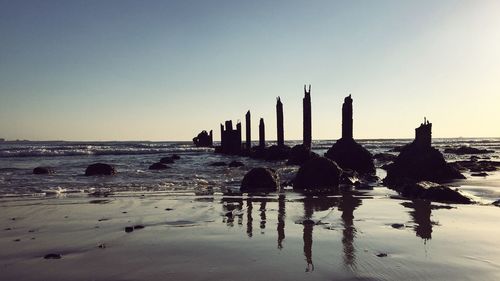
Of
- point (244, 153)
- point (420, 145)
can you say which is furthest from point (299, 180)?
point (244, 153)

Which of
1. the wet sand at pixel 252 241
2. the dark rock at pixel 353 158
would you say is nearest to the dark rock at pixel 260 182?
the wet sand at pixel 252 241

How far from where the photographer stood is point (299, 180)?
45.9ft

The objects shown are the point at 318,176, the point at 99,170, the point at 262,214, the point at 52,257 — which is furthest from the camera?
the point at 99,170

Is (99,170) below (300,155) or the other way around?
below

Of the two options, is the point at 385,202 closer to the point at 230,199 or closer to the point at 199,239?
the point at 230,199

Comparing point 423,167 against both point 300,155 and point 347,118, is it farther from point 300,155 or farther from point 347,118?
point 300,155

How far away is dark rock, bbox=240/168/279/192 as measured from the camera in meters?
13.1

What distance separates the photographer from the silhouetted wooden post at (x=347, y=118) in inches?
859

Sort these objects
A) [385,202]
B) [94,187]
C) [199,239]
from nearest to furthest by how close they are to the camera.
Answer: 1. [199,239]
2. [385,202]
3. [94,187]

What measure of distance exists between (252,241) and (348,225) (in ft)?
6.20

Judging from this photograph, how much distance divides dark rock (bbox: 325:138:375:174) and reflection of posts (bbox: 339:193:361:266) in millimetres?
8900

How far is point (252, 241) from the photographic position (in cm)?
548

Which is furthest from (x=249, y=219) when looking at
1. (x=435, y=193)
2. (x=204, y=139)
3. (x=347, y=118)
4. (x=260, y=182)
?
(x=204, y=139)

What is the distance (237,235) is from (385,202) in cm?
493
